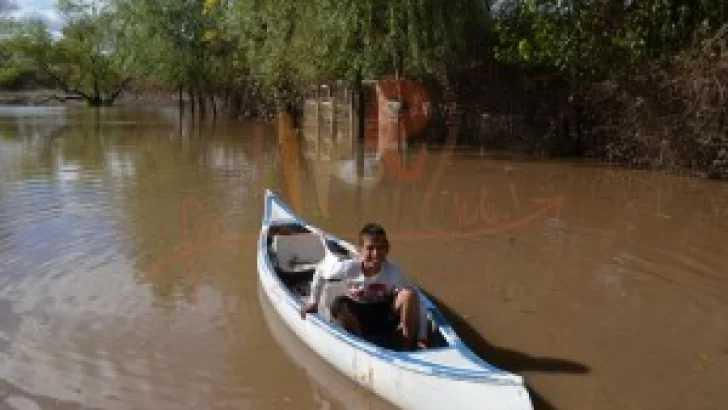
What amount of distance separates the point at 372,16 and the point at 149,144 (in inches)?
369

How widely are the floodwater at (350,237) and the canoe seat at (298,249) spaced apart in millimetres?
475

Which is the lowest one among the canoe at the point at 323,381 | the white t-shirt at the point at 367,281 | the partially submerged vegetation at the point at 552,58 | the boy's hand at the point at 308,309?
the canoe at the point at 323,381

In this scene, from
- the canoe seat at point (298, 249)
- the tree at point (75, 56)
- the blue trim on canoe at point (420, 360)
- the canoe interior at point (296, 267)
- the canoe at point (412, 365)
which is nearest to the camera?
the canoe at point (412, 365)

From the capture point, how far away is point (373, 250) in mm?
5559

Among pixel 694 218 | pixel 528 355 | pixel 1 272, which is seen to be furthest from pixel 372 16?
pixel 528 355

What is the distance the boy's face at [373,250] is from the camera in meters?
5.53

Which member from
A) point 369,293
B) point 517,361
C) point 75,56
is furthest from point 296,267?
point 75,56

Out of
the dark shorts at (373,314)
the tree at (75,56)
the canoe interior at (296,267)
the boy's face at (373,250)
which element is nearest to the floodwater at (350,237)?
the canoe interior at (296,267)

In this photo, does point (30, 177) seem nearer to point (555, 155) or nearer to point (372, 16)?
point (372, 16)

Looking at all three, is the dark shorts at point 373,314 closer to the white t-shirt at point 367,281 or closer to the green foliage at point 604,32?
the white t-shirt at point 367,281

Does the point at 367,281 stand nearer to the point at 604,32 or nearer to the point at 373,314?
the point at 373,314

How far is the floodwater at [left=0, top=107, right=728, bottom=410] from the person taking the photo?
5609 millimetres

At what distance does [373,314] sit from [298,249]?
247 centimetres

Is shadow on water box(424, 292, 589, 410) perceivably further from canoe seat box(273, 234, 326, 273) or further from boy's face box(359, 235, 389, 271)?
canoe seat box(273, 234, 326, 273)
